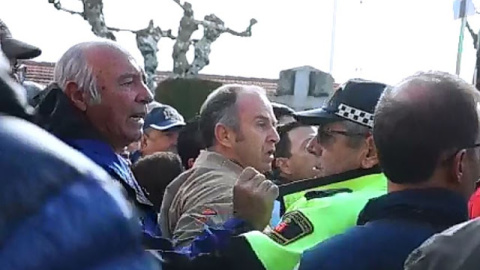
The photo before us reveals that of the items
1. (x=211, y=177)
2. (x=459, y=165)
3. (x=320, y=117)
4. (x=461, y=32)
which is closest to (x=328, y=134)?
(x=320, y=117)

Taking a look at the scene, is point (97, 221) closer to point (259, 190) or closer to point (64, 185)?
point (64, 185)

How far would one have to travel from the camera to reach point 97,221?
1076mm

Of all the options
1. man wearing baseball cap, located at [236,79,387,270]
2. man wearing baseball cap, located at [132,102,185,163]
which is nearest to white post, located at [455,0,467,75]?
man wearing baseball cap, located at [132,102,185,163]

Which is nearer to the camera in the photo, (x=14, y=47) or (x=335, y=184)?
(x=335, y=184)

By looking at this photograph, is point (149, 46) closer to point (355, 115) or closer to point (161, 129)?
point (161, 129)

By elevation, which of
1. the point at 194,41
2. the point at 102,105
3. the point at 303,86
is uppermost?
the point at 102,105

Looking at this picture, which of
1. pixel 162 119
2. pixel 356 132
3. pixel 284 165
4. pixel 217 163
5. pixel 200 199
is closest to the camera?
pixel 356 132

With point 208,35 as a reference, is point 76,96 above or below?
above

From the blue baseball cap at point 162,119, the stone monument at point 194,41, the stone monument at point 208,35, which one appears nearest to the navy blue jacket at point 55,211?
the blue baseball cap at point 162,119

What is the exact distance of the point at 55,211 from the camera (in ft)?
3.46

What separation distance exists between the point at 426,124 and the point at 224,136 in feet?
4.96

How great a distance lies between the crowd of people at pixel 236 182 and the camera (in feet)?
3.51

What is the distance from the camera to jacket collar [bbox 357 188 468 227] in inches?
87.9

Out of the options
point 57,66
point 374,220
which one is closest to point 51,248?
point 374,220
